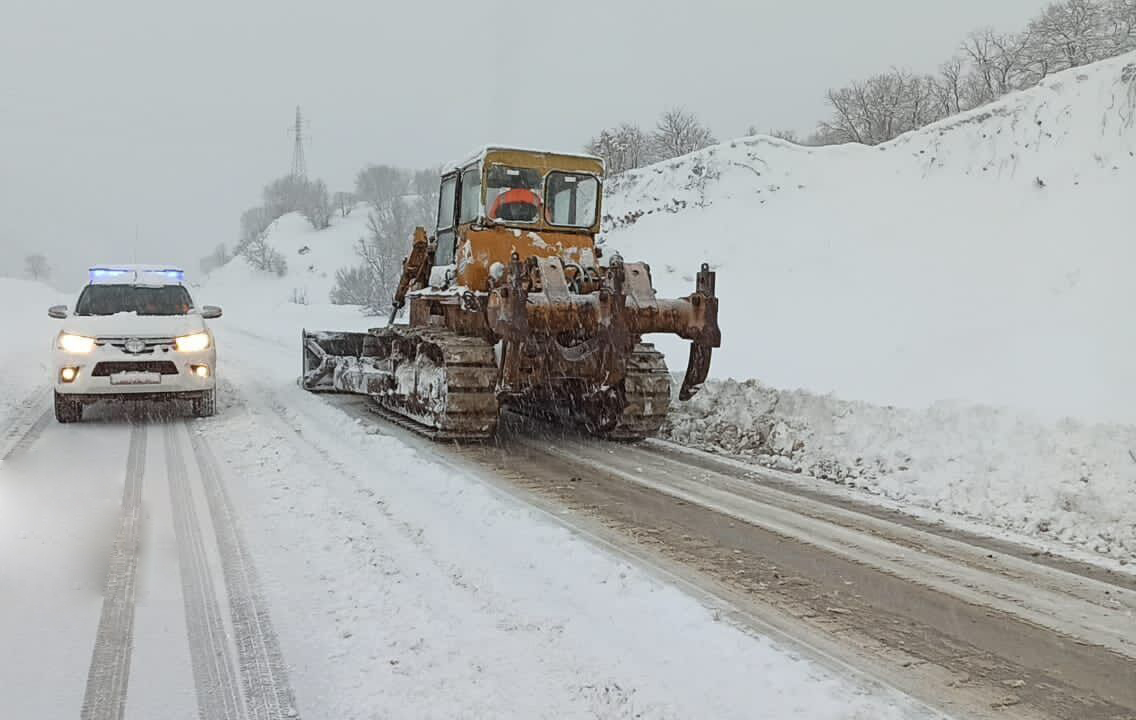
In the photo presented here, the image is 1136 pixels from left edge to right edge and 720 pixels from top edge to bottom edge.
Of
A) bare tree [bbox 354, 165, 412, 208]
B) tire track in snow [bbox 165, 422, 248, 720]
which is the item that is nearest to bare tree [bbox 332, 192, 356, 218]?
bare tree [bbox 354, 165, 412, 208]

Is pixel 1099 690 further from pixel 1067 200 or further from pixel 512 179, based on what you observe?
pixel 1067 200

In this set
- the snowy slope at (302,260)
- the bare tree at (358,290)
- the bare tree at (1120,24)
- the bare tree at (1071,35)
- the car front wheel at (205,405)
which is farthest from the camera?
the snowy slope at (302,260)

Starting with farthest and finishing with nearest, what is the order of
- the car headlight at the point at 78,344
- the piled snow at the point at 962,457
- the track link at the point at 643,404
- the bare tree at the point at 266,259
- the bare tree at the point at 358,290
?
the bare tree at the point at 266,259 < the bare tree at the point at 358,290 < the car headlight at the point at 78,344 < the track link at the point at 643,404 < the piled snow at the point at 962,457

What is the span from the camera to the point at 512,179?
10109 mm

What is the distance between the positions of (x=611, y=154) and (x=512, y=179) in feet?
106

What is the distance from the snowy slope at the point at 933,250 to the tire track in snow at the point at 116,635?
7.73 meters

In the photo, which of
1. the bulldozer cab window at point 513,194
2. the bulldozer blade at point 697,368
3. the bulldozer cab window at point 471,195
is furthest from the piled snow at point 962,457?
the bulldozer cab window at point 471,195

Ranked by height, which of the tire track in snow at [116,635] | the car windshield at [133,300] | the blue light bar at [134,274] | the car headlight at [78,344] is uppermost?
the blue light bar at [134,274]

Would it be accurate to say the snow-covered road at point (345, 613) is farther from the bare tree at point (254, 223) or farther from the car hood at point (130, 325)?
the bare tree at point (254, 223)

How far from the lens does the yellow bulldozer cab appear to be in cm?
1007

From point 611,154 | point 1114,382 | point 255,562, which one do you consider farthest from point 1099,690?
point 611,154

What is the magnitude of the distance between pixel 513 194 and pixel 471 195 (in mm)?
531

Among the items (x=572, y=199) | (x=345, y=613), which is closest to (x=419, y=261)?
(x=572, y=199)

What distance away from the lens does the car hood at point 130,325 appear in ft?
33.0
